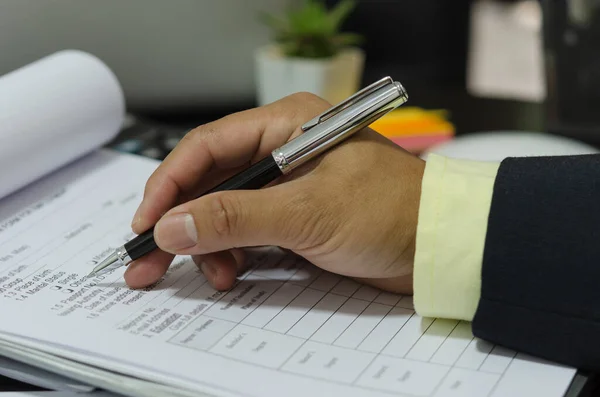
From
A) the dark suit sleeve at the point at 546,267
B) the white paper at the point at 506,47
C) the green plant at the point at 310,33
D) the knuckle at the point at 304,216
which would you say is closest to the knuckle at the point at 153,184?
the knuckle at the point at 304,216

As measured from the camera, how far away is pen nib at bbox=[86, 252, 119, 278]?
1.77 feet

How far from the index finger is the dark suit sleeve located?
0.17 metres

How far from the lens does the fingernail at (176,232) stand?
0.50 m

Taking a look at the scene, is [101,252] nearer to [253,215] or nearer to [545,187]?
[253,215]

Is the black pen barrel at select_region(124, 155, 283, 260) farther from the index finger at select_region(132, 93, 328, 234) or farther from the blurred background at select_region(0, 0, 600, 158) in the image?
the blurred background at select_region(0, 0, 600, 158)

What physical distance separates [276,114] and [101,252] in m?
0.16

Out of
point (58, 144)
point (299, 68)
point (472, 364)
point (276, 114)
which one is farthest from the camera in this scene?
point (299, 68)

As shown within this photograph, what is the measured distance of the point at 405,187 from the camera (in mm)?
528

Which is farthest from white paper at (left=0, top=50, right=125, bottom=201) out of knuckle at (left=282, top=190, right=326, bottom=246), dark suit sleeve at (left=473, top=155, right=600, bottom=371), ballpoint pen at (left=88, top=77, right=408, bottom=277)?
dark suit sleeve at (left=473, top=155, right=600, bottom=371)

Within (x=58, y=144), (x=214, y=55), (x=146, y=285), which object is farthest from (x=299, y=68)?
(x=146, y=285)

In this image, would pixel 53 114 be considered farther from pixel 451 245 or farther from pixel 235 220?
pixel 451 245

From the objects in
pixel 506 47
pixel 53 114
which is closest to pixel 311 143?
pixel 53 114

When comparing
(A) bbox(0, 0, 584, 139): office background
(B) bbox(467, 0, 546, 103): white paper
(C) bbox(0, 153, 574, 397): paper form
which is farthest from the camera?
(B) bbox(467, 0, 546, 103): white paper

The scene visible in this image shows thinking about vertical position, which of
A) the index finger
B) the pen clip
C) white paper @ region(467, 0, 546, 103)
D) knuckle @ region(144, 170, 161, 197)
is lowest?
white paper @ region(467, 0, 546, 103)
